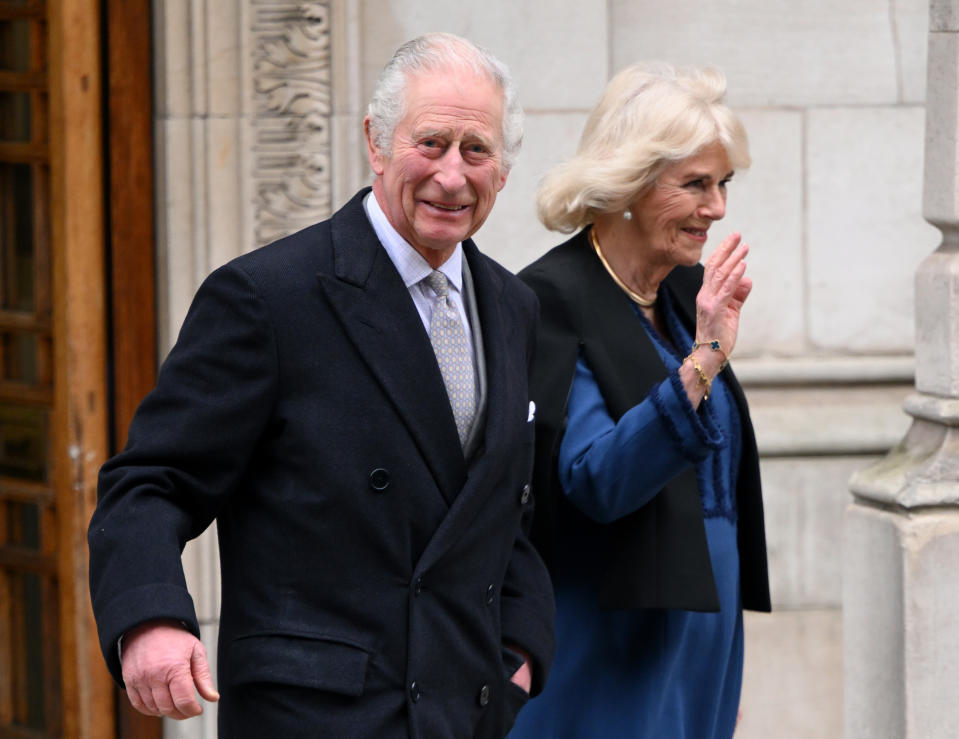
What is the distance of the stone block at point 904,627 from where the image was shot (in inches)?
144

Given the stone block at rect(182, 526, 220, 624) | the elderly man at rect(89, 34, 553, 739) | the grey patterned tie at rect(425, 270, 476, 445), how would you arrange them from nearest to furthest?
the elderly man at rect(89, 34, 553, 739) < the grey patterned tie at rect(425, 270, 476, 445) < the stone block at rect(182, 526, 220, 624)

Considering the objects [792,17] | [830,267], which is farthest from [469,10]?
[830,267]

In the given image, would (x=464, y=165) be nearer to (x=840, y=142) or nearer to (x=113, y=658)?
(x=113, y=658)

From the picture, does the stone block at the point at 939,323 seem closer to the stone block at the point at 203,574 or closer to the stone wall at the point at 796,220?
the stone wall at the point at 796,220

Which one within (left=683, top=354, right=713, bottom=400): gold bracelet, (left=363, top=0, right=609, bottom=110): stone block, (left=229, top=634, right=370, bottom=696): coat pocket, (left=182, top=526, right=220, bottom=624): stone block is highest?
(left=363, top=0, right=609, bottom=110): stone block

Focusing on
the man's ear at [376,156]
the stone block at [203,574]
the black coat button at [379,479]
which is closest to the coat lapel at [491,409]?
the black coat button at [379,479]

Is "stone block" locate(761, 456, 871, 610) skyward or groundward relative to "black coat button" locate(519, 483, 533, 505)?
groundward

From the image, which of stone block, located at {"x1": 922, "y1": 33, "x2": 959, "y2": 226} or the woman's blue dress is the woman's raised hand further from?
stone block, located at {"x1": 922, "y1": 33, "x2": 959, "y2": 226}

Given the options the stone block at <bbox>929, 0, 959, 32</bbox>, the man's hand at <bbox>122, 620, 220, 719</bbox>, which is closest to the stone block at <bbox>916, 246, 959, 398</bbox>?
the stone block at <bbox>929, 0, 959, 32</bbox>

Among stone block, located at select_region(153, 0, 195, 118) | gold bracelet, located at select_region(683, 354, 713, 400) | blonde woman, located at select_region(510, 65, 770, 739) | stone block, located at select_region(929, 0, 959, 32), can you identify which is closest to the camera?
gold bracelet, located at select_region(683, 354, 713, 400)

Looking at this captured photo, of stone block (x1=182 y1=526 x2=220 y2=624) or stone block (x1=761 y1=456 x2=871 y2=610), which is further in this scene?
stone block (x1=761 y1=456 x2=871 y2=610)

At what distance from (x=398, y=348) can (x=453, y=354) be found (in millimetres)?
135

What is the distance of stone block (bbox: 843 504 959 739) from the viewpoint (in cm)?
366

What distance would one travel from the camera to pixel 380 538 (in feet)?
7.35
